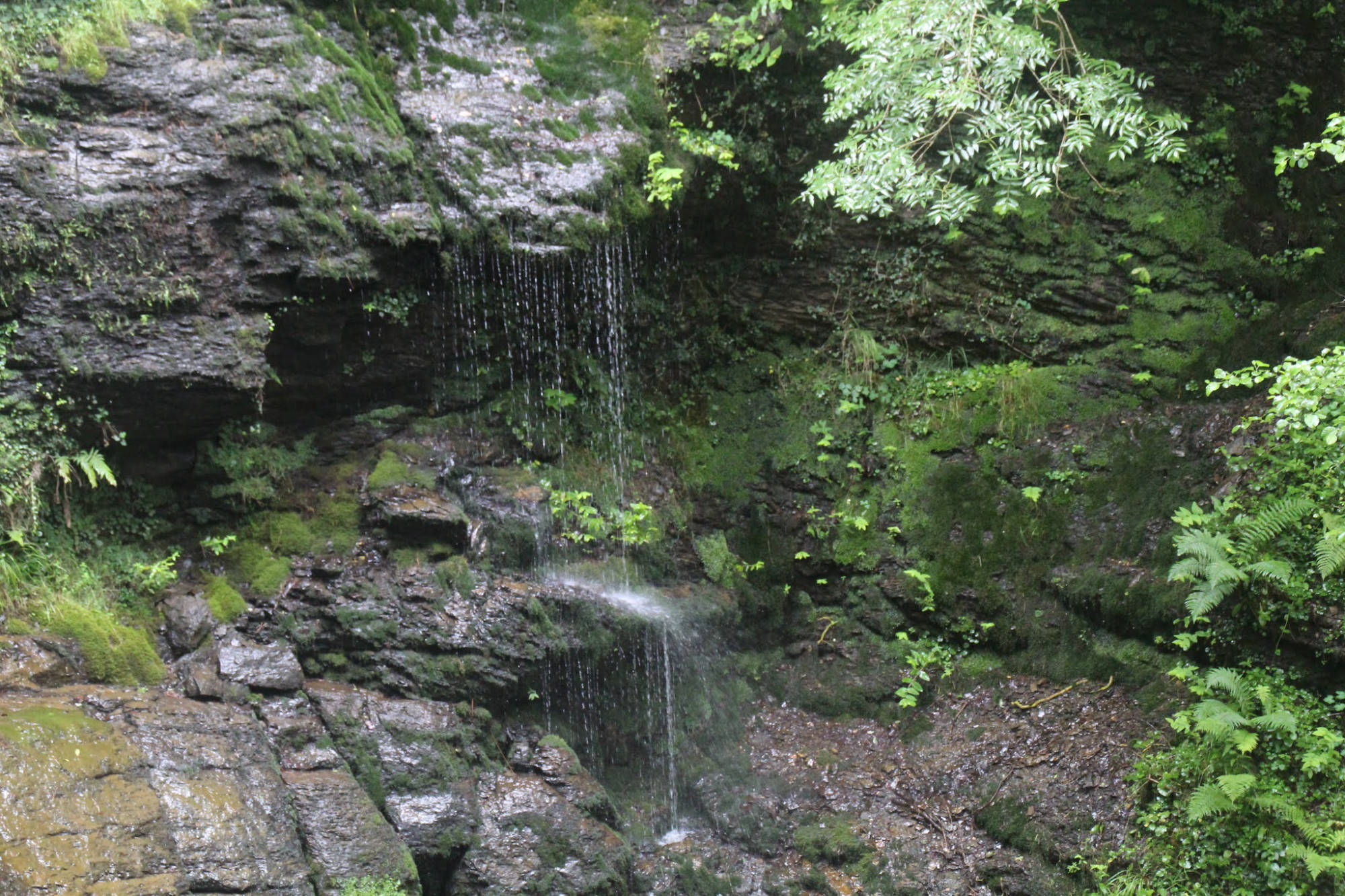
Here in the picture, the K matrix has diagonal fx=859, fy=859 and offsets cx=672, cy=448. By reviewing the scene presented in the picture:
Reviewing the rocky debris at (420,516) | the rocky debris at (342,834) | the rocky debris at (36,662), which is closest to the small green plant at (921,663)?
the rocky debris at (420,516)

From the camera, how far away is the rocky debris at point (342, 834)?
182 inches

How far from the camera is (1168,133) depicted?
5.65 metres

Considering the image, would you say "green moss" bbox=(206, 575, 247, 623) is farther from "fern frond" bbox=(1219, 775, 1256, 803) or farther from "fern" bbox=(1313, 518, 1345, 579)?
"fern" bbox=(1313, 518, 1345, 579)

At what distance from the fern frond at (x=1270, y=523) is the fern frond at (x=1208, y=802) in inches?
59.4

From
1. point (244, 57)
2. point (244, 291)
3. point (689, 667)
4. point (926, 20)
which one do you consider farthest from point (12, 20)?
point (689, 667)

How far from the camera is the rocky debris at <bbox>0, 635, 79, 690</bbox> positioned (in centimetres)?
463

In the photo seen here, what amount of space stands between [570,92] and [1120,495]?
6.09m

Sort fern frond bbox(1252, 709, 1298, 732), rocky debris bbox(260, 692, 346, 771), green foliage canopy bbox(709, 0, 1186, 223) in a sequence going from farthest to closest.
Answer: green foliage canopy bbox(709, 0, 1186, 223)
rocky debris bbox(260, 692, 346, 771)
fern frond bbox(1252, 709, 1298, 732)

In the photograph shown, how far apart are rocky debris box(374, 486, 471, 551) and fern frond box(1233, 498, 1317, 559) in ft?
18.0

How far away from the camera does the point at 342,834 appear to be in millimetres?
4773

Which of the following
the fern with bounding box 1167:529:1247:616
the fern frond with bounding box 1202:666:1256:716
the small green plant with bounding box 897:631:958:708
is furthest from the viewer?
the small green plant with bounding box 897:631:958:708

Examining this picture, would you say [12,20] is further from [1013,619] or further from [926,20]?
[1013,619]

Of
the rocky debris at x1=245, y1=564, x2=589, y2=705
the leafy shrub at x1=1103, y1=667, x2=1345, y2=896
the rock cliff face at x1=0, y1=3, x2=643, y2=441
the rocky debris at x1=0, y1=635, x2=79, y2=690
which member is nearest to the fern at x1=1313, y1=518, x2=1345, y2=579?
the leafy shrub at x1=1103, y1=667, x2=1345, y2=896

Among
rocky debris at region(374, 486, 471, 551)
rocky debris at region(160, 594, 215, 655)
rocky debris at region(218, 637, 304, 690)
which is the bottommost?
rocky debris at region(218, 637, 304, 690)
